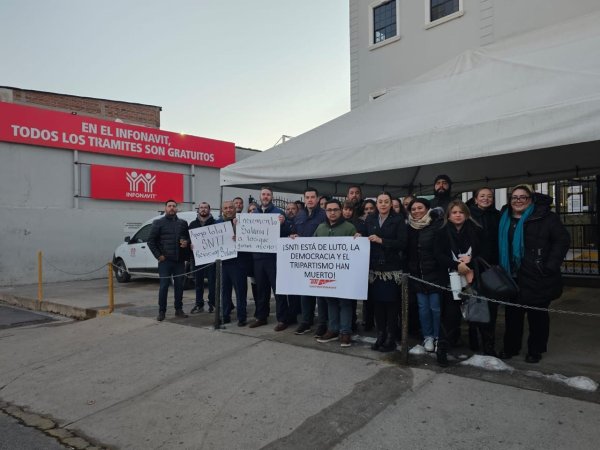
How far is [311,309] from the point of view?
6402 mm

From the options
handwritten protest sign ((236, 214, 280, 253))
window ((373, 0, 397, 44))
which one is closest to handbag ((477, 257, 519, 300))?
handwritten protest sign ((236, 214, 280, 253))

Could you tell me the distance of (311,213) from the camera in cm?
623

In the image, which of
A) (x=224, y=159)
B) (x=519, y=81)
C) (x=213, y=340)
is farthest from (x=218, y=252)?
(x=224, y=159)

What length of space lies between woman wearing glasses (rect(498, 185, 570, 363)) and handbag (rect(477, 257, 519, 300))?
0.14 m

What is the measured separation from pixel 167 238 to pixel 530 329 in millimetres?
5467

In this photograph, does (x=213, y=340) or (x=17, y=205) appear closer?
(x=213, y=340)

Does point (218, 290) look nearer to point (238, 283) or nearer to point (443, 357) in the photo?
point (238, 283)

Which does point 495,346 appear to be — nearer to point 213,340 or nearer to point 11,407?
point 213,340

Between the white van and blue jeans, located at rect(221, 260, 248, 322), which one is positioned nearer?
blue jeans, located at rect(221, 260, 248, 322)

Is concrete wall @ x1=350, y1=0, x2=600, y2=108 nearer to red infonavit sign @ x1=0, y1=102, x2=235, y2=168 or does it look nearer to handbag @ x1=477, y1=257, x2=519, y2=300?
red infonavit sign @ x1=0, y1=102, x2=235, y2=168

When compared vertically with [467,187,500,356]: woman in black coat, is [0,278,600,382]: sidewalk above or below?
below

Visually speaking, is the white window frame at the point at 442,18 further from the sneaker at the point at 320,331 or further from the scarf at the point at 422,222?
the sneaker at the point at 320,331

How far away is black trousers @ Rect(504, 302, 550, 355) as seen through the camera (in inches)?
183

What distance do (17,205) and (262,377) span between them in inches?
496
